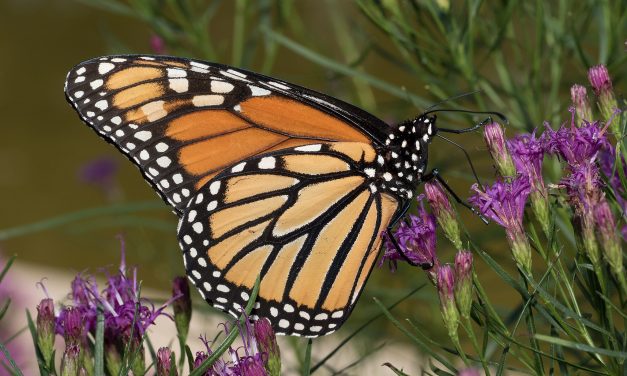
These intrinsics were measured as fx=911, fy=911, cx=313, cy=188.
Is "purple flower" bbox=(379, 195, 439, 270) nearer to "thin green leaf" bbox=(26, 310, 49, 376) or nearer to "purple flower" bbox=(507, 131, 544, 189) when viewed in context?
"purple flower" bbox=(507, 131, 544, 189)

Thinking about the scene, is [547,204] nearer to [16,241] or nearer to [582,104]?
[582,104]

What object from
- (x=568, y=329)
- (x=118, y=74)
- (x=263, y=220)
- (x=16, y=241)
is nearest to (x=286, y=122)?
(x=263, y=220)

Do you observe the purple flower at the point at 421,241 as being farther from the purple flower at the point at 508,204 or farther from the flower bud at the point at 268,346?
the flower bud at the point at 268,346

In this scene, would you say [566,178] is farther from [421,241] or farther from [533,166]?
[421,241]

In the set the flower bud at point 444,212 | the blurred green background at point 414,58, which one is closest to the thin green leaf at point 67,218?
the blurred green background at point 414,58

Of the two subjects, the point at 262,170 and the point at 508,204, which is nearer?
the point at 508,204

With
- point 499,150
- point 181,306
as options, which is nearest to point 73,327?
point 181,306

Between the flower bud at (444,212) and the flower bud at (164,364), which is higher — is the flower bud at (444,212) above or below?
above
